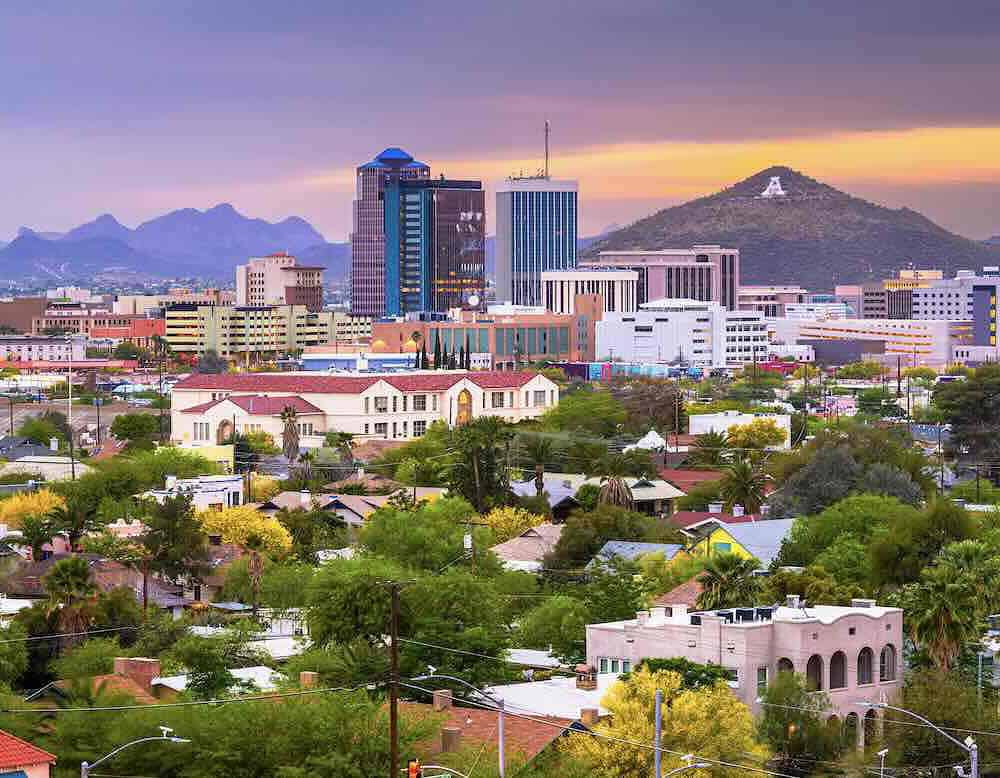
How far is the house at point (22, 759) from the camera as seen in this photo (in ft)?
144

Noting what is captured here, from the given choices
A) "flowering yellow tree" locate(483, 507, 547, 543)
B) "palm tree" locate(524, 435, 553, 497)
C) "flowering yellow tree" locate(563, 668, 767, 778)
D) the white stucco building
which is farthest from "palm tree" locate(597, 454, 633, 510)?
"flowering yellow tree" locate(563, 668, 767, 778)

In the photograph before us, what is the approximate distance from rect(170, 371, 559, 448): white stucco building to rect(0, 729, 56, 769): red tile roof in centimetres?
10060

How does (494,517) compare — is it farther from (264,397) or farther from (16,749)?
(264,397)

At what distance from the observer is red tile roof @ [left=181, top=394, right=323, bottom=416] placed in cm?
15162

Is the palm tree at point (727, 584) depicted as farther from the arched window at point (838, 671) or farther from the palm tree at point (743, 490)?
the palm tree at point (743, 490)

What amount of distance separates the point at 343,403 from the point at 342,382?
3768 millimetres

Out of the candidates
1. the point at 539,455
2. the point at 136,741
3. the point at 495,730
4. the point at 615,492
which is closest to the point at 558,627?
the point at 495,730

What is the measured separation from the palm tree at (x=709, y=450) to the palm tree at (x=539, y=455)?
29.1 ft

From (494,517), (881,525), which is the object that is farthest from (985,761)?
(494,517)

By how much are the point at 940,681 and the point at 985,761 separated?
354cm

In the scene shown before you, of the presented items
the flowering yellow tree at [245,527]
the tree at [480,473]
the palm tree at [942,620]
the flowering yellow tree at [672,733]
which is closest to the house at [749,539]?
the flowering yellow tree at [245,527]

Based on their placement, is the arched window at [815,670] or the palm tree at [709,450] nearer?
the arched window at [815,670]

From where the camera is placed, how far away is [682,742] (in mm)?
46750

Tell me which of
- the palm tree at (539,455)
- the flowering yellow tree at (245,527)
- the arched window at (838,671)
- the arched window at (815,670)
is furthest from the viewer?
the palm tree at (539,455)
